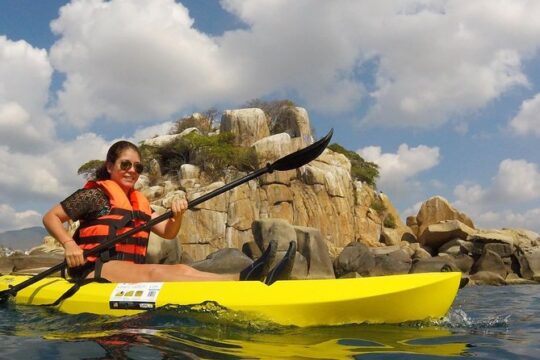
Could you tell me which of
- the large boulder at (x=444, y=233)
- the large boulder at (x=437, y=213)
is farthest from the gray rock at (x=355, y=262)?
the large boulder at (x=437, y=213)

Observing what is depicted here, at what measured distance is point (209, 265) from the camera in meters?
12.6

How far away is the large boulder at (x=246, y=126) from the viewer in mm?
24188

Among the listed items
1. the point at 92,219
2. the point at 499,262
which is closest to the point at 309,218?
the point at 499,262

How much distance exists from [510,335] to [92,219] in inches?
132

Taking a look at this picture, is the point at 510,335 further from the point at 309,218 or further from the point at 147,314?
the point at 309,218

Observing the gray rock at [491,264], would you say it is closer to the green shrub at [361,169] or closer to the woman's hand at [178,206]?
the green shrub at [361,169]

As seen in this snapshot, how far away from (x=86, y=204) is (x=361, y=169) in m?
23.8

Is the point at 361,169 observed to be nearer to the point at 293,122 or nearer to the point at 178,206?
the point at 293,122

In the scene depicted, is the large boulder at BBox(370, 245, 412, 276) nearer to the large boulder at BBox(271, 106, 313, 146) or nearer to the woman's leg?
the large boulder at BBox(271, 106, 313, 146)

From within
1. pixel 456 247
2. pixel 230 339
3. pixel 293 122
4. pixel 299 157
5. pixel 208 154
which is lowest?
pixel 230 339

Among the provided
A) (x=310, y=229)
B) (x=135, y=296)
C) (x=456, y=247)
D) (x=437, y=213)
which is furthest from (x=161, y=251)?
(x=437, y=213)

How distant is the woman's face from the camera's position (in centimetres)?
445

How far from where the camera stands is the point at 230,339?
309cm

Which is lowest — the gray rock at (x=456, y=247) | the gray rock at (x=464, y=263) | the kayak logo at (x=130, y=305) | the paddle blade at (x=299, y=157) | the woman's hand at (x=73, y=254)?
the kayak logo at (x=130, y=305)
